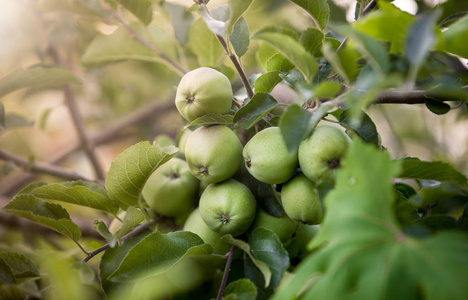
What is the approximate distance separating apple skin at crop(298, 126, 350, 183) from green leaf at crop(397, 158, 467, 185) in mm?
94

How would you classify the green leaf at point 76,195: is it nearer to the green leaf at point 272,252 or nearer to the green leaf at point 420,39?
the green leaf at point 272,252

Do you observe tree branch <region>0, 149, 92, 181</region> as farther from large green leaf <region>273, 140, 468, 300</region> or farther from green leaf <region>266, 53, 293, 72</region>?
large green leaf <region>273, 140, 468, 300</region>

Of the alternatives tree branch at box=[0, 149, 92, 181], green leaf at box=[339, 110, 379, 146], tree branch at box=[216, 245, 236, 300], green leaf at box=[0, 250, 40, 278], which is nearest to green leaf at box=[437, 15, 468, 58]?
green leaf at box=[339, 110, 379, 146]

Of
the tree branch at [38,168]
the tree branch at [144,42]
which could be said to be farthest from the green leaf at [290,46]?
the tree branch at [38,168]

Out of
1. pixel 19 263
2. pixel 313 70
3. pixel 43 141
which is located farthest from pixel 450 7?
pixel 43 141

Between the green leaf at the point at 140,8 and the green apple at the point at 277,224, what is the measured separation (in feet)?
1.82

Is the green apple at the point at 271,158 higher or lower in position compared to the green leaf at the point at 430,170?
higher

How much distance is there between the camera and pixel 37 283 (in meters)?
0.70

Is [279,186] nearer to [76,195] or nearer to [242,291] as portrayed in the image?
[242,291]

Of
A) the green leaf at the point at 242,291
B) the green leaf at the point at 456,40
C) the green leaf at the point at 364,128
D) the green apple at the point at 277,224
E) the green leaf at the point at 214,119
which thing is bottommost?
the green apple at the point at 277,224

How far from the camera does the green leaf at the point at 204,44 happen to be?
899mm

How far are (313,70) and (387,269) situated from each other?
0.29 meters

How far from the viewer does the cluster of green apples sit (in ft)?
1.86

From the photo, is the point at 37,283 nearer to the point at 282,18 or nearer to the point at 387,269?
the point at 387,269
